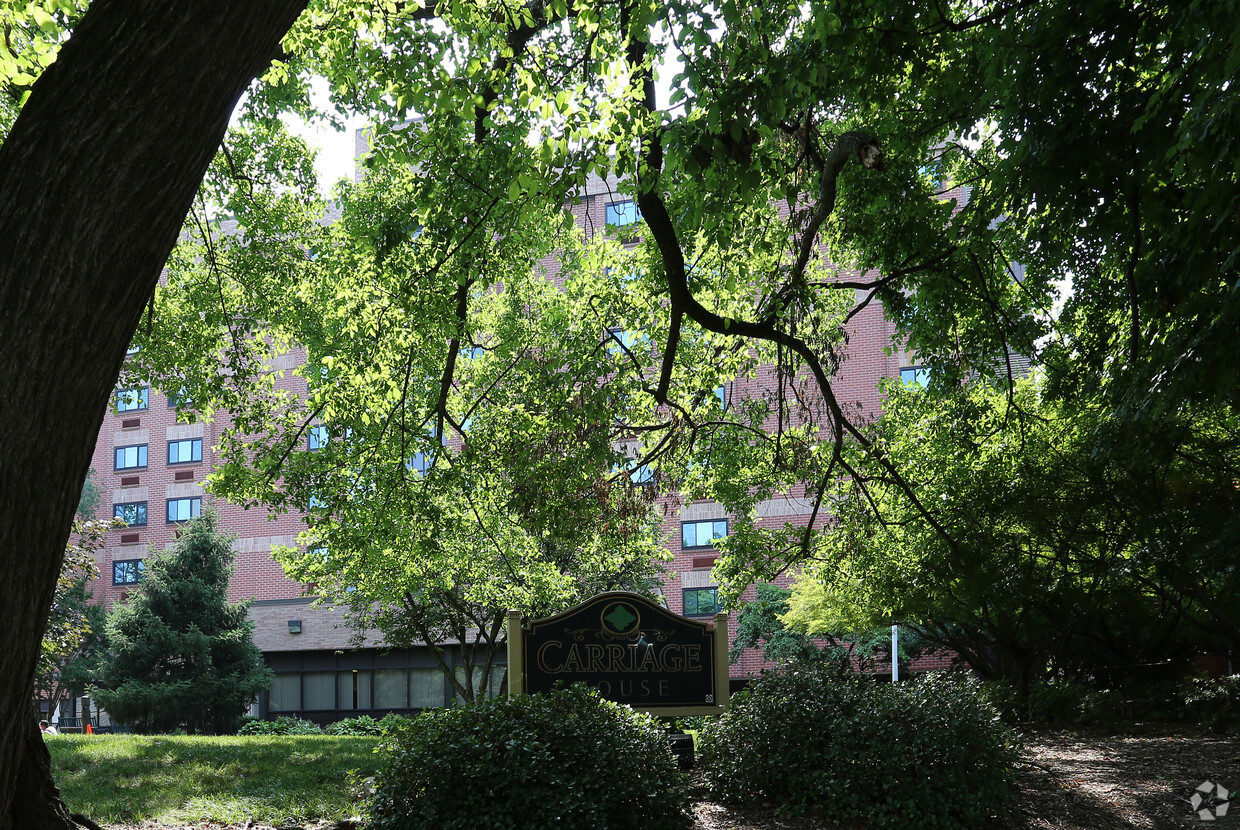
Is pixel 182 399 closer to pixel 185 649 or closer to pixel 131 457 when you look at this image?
pixel 185 649

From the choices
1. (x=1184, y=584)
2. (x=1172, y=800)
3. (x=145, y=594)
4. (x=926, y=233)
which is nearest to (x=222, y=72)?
(x=926, y=233)

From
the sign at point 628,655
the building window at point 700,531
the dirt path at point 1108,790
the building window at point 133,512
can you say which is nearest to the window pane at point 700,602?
the building window at point 700,531

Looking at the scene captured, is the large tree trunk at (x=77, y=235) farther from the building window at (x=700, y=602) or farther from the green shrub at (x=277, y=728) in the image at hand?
the building window at (x=700, y=602)

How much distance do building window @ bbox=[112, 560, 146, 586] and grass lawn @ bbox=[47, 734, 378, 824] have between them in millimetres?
33788

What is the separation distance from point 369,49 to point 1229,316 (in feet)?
24.7

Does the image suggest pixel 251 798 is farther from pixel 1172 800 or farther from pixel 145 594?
pixel 145 594

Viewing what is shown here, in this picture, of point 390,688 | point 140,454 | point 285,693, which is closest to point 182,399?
point 390,688

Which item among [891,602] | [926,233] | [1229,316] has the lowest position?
[891,602]

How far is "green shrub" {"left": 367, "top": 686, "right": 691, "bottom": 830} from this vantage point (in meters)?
6.84

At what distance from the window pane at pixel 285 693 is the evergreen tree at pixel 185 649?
5.09m

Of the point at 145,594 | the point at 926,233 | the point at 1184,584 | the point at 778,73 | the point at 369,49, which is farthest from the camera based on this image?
the point at 145,594

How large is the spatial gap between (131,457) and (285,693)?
13.4m

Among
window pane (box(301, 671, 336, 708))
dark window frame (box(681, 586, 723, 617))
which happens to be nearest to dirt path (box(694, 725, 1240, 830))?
dark window frame (box(681, 586, 723, 617))

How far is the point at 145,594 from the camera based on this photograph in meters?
32.8
